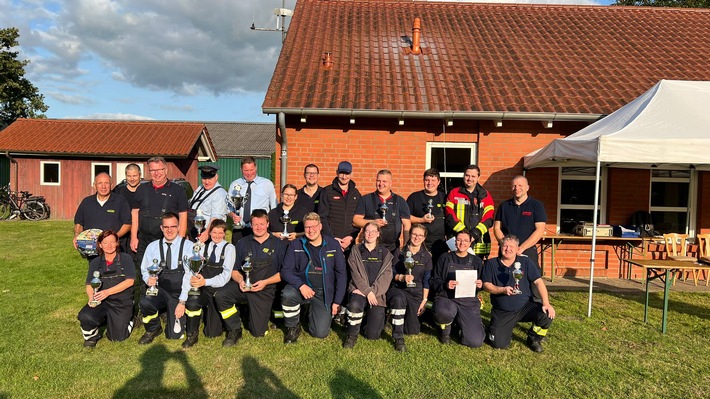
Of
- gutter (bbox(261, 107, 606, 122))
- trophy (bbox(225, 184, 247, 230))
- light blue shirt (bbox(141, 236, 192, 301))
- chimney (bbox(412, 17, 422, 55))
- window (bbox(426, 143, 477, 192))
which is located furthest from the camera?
chimney (bbox(412, 17, 422, 55))

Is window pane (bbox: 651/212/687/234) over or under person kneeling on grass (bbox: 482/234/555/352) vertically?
over

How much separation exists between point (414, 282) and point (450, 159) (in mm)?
3602

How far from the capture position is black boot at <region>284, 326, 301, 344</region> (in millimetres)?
4621

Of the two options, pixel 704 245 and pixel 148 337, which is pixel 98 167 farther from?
pixel 704 245

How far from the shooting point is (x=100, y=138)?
18547 millimetres

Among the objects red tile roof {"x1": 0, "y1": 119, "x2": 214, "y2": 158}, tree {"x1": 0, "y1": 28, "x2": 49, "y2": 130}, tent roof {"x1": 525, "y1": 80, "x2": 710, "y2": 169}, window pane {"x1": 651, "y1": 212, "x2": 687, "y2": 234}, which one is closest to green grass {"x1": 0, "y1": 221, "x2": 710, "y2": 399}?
tent roof {"x1": 525, "y1": 80, "x2": 710, "y2": 169}

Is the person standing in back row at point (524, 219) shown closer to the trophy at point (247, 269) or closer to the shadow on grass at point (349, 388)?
the shadow on grass at point (349, 388)

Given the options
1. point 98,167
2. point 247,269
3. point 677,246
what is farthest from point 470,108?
point 98,167

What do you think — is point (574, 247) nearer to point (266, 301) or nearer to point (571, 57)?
point (571, 57)

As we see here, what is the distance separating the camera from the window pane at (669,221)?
26.4 ft

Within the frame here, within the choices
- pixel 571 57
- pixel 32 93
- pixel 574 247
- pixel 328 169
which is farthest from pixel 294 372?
pixel 32 93

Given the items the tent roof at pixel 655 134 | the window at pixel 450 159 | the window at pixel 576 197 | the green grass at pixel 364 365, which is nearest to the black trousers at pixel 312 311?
the green grass at pixel 364 365

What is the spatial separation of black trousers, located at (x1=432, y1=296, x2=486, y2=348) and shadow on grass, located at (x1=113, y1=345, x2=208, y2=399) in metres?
2.48

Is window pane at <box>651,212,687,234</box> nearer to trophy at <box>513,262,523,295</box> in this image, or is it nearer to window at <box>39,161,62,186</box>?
trophy at <box>513,262,523,295</box>
